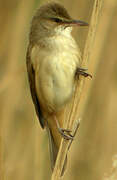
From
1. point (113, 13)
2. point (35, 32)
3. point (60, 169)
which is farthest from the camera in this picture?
point (113, 13)

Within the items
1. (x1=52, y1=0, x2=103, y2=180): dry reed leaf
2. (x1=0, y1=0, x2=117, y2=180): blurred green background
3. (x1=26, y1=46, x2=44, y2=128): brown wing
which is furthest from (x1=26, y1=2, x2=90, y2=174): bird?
(x1=52, y1=0, x2=103, y2=180): dry reed leaf

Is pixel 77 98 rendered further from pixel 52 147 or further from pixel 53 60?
A: pixel 52 147

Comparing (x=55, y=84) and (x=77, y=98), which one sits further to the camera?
(x=55, y=84)

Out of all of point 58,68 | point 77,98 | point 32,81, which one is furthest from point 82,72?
point 32,81

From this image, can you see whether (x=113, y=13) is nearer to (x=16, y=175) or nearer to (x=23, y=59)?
(x=23, y=59)

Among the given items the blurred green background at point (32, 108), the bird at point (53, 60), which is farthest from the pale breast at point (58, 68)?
the blurred green background at point (32, 108)

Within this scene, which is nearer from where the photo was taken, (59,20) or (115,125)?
(59,20)

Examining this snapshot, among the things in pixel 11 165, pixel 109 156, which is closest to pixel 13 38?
pixel 11 165
